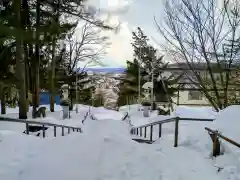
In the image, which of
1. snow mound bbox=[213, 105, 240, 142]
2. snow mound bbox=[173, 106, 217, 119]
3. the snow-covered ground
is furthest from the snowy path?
snow mound bbox=[173, 106, 217, 119]

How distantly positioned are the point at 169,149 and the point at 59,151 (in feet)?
7.99

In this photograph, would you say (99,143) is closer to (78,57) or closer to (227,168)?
(227,168)

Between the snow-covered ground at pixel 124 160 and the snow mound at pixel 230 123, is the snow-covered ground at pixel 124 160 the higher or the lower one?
the lower one

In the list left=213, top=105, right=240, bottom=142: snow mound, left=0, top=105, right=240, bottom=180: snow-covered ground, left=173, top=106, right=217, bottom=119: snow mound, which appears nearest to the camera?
left=0, top=105, right=240, bottom=180: snow-covered ground

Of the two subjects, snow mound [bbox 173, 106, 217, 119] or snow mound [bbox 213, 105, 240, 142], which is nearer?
snow mound [bbox 213, 105, 240, 142]

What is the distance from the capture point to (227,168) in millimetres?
4328

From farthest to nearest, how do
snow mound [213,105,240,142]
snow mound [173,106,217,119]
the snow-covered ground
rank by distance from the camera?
snow mound [173,106,217,119]
snow mound [213,105,240,142]
the snow-covered ground

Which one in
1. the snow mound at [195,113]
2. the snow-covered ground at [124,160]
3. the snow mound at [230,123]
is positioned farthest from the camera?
the snow mound at [195,113]

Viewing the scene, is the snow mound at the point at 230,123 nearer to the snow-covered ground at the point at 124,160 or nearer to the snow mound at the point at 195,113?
the snow-covered ground at the point at 124,160

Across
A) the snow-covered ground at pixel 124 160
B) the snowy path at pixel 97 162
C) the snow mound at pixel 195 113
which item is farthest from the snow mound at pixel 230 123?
the snow mound at pixel 195 113

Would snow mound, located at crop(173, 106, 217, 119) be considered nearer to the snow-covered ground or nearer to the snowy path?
the snow-covered ground

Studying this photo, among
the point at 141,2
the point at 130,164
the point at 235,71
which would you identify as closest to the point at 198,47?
the point at 235,71

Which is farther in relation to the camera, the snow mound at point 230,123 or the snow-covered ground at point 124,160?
the snow mound at point 230,123

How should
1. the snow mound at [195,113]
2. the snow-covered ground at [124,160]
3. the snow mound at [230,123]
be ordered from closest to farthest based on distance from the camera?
the snow-covered ground at [124,160] < the snow mound at [230,123] < the snow mound at [195,113]
